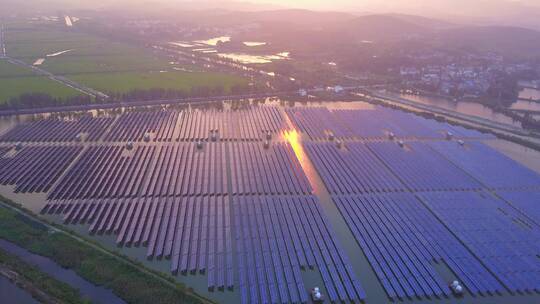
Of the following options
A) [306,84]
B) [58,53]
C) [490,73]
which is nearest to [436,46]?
[490,73]

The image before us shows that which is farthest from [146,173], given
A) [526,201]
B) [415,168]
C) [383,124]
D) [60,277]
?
[526,201]

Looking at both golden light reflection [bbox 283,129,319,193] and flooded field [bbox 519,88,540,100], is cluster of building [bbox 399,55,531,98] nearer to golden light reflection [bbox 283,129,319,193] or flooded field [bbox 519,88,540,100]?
flooded field [bbox 519,88,540,100]

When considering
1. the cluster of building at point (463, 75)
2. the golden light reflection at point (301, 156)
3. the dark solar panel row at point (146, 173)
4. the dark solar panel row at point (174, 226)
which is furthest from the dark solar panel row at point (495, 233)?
the cluster of building at point (463, 75)

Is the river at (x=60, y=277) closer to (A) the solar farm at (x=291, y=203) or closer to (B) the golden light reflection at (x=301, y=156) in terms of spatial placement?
(A) the solar farm at (x=291, y=203)

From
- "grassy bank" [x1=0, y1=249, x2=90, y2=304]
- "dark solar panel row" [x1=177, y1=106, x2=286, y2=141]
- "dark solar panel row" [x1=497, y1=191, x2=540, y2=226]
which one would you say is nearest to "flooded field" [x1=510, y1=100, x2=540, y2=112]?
"dark solar panel row" [x1=497, y1=191, x2=540, y2=226]

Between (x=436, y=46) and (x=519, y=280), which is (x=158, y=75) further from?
(x=436, y=46)

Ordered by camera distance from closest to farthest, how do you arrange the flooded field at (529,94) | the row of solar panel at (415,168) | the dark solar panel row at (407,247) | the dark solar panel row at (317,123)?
1. the dark solar panel row at (407,247)
2. the row of solar panel at (415,168)
3. the dark solar panel row at (317,123)
4. the flooded field at (529,94)

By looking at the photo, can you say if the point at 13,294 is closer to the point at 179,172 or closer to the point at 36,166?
the point at 179,172
